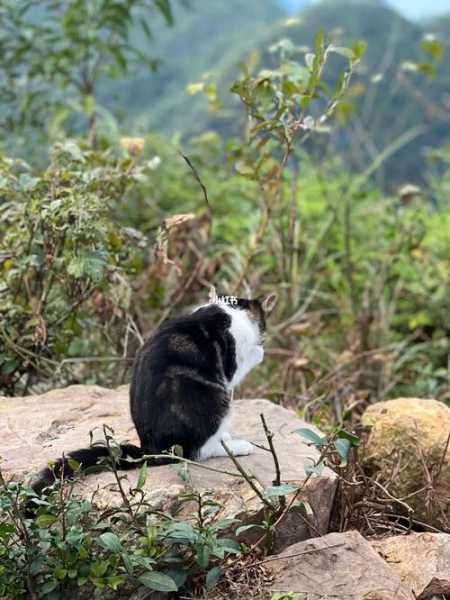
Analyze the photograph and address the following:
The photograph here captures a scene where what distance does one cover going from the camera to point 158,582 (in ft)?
7.26

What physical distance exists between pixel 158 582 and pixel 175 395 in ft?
2.24

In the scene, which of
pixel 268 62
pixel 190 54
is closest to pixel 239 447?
pixel 268 62

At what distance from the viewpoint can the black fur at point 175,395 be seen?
271cm

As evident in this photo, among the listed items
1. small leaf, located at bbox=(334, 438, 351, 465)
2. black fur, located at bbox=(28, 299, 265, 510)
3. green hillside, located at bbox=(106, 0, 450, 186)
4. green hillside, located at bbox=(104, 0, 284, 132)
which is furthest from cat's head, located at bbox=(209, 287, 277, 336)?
green hillside, located at bbox=(104, 0, 284, 132)

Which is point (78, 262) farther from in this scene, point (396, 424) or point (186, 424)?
point (396, 424)

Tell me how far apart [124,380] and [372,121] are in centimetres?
656

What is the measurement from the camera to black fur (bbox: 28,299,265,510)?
2.71m

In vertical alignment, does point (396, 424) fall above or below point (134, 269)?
below

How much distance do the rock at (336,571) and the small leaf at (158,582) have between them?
0.32 m

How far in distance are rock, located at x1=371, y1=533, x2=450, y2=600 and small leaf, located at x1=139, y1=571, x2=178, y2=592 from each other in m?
0.75

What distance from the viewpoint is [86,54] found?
19.7 ft

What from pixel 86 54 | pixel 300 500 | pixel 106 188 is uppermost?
pixel 86 54

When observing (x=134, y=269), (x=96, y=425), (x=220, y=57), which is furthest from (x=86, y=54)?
(x=220, y=57)

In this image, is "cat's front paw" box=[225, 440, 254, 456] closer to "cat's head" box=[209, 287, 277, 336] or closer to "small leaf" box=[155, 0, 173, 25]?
"cat's head" box=[209, 287, 277, 336]
